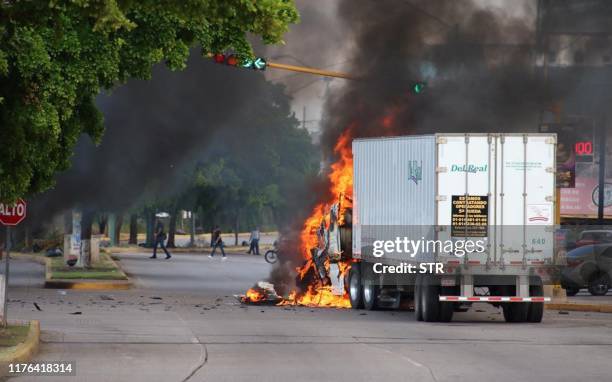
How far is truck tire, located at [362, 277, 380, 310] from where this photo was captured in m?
24.9

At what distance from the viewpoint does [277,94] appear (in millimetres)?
70750

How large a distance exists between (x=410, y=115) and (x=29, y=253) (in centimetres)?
2876

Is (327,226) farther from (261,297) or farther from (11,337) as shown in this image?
(11,337)

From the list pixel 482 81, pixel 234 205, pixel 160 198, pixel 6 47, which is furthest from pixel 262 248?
pixel 6 47

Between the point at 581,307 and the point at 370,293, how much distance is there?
17.2 feet

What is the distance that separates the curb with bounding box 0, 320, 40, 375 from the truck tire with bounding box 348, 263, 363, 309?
32.2 ft

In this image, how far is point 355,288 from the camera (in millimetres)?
25828

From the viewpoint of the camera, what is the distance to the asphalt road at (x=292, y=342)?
13.7 m

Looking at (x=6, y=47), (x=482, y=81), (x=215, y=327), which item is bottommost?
(x=215, y=327)

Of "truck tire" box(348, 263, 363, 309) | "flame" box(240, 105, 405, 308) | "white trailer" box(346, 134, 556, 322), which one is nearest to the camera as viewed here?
"white trailer" box(346, 134, 556, 322)

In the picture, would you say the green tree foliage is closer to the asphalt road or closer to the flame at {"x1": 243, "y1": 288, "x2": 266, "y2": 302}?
the asphalt road

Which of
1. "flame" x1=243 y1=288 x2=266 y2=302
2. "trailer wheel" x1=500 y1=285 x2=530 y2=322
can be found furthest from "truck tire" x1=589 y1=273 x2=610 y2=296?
"trailer wheel" x1=500 y1=285 x2=530 y2=322

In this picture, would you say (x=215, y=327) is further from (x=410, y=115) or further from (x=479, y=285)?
(x=410, y=115)

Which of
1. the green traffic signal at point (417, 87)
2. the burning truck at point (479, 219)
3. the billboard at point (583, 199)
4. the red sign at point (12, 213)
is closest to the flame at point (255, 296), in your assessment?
the burning truck at point (479, 219)
